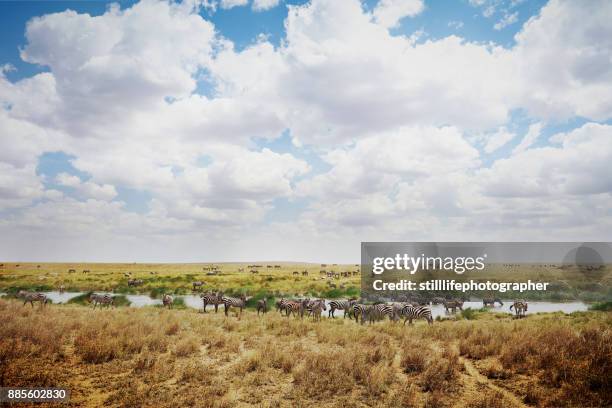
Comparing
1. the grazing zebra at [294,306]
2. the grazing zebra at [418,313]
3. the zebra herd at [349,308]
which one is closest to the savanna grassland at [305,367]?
the grazing zebra at [418,313]

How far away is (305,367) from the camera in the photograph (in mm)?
12195

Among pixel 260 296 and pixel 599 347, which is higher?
pixel 599 347

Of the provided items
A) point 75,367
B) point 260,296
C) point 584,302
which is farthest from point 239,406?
point 584,302

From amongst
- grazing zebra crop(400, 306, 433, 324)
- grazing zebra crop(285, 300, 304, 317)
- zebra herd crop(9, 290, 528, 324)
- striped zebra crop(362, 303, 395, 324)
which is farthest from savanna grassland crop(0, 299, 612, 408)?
grazing zebra crop(285, 300, 304, 317)

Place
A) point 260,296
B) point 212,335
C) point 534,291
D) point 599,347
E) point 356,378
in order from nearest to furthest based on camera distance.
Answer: point 356,378, point 599,347, point 212,335, point 260,296, point 534,291

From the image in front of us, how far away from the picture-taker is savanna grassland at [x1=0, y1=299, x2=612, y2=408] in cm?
1029

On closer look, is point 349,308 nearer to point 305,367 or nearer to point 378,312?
point 378,312

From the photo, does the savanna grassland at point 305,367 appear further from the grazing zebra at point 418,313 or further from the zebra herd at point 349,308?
the zebra herd at point 349,308

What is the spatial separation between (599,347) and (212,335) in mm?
16105

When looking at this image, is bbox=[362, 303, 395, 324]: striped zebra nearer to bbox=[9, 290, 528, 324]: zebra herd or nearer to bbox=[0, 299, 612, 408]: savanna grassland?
bbox=[9, 290, 528, 324]: zebra herd

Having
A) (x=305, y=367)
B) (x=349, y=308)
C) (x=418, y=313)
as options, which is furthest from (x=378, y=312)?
(x=305, y=367)

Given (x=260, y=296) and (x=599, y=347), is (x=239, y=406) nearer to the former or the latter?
(x=599, y=347)

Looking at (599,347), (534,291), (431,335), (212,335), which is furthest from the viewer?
(534,291)

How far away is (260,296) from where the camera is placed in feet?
116
